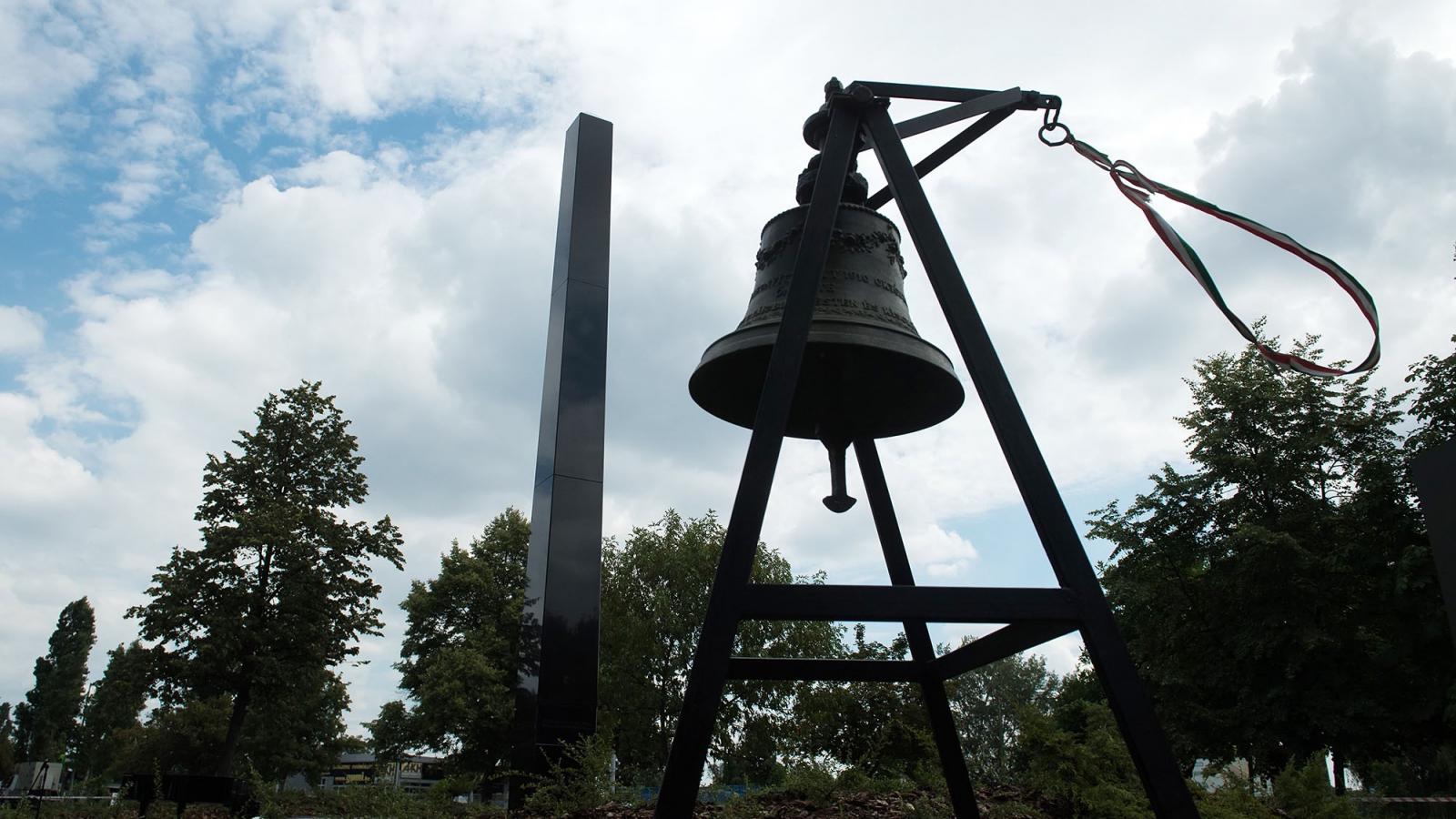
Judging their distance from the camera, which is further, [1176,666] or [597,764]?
[1176,666]

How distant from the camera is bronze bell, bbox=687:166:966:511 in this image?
420 cm

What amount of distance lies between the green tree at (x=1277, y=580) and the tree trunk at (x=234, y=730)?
19.7m

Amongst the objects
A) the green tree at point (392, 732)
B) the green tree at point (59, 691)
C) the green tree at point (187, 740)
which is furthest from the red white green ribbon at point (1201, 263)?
the green tree at point (59, 691)

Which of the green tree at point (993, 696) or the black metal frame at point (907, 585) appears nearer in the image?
the black metal frame at point (907, 585)

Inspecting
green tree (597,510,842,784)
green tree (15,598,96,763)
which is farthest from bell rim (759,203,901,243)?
green tree (15,598,96,763)

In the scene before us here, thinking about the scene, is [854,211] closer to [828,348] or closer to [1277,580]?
[828,348]

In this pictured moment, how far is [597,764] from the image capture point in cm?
592

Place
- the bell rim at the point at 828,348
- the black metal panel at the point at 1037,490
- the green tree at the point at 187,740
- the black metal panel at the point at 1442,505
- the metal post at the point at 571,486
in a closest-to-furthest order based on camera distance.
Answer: the black metal panel at the point at 1037,490 → the bell rim at the point at 828,348 → the black metal panel at the point at 1442,505 → the metal post at the point at 571,486 → the green tree at the point at 187,740

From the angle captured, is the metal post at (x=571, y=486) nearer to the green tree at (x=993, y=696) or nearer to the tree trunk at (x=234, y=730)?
the tree trunk at (x=234, y=730)

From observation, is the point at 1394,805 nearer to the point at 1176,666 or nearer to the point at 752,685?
the point at 1176,666

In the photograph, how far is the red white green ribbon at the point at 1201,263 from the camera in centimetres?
389

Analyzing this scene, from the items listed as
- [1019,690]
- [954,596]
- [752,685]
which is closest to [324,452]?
[752,685]

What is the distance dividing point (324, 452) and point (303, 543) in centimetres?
250

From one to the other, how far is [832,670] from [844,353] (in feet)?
4.83
